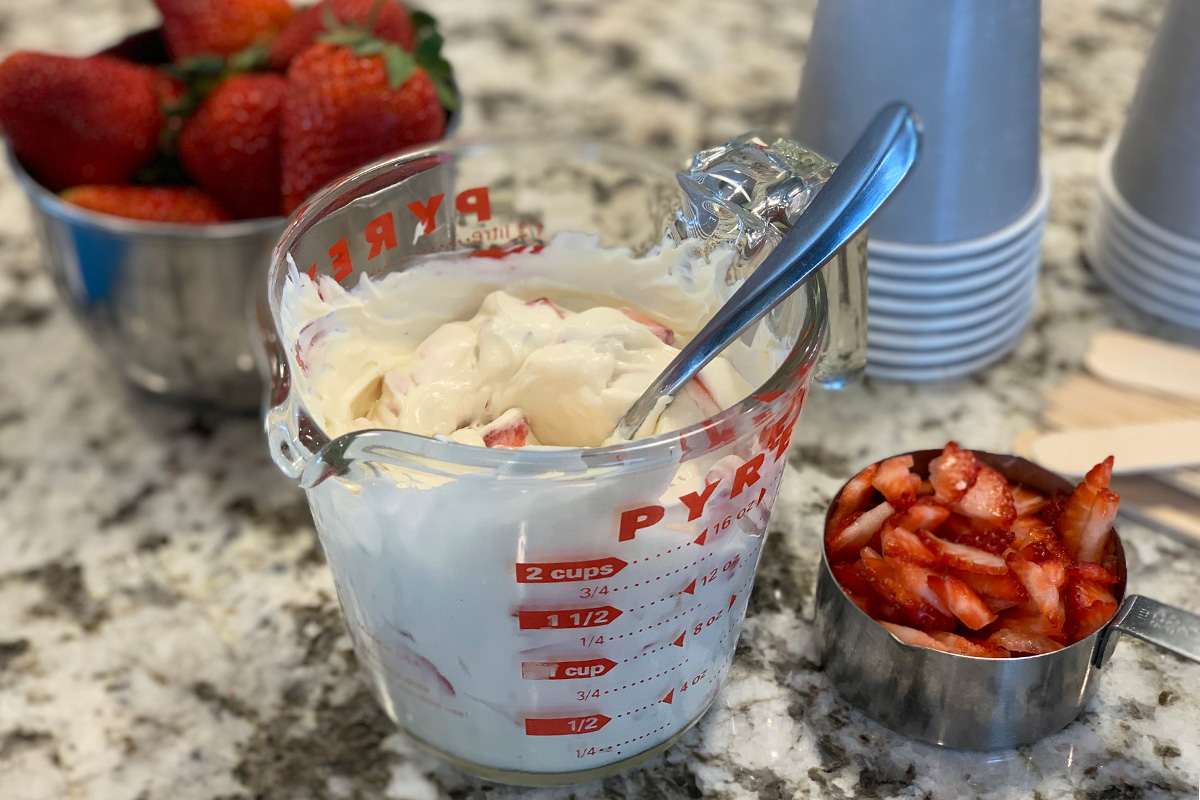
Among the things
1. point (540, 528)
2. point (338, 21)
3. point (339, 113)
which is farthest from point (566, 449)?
point (338, 21)

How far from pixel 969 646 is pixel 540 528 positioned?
0.85ft

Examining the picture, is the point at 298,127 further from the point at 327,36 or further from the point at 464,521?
the point at 464,521

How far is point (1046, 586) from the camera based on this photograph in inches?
24.3

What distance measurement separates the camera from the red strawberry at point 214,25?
0.91 meters

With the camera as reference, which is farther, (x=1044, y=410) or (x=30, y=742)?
(x=1044, y=410)

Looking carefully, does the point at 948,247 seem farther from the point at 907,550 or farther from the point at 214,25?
the point at 214,25

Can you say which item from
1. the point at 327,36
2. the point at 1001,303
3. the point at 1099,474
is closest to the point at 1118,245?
the point at 1001,303

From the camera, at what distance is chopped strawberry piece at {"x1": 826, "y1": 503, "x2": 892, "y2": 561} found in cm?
67

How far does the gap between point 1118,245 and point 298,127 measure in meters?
0.68

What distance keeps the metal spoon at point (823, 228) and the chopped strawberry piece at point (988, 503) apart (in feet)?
0.61

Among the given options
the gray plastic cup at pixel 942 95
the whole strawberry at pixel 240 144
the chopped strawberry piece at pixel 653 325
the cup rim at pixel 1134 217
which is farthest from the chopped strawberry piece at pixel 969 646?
the whole strawberry at pixel 240 144

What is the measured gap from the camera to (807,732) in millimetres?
677

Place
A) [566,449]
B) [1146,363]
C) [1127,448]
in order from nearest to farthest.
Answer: [566,449] → [1127,448] → [1146,363]

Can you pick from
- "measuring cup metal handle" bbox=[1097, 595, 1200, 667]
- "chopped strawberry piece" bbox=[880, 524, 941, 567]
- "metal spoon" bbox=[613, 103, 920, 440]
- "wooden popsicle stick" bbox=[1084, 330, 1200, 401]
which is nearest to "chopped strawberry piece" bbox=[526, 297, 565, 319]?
"metal spoon" bbox=[613, 103, 920, 440]
